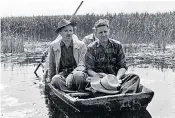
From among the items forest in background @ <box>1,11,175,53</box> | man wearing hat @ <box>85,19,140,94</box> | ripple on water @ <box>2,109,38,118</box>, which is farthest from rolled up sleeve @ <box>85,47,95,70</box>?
forest in background @ <box>1,11,175,53</box>

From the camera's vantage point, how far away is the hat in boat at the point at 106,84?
5.46m

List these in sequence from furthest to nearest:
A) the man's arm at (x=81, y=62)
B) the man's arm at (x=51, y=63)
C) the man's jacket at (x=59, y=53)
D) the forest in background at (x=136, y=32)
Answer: the forest in background at (x=136, y=32) → the man's arm at (x=51, y=63) → the man's jacket at (x=59, y=53) → the man's arm at (x=81, y=62)

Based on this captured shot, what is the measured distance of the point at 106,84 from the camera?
5453 millimetres

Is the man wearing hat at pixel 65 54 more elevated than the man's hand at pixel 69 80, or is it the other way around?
the man wearing hat at pixel 65 54

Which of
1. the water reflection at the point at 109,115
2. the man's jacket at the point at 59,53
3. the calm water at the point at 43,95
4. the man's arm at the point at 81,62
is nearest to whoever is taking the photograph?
the water reflection at the point at 109,115

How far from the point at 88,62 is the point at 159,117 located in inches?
59.6

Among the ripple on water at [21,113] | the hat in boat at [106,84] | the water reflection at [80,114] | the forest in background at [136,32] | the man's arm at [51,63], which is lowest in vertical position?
the ripple on water at [21,113]

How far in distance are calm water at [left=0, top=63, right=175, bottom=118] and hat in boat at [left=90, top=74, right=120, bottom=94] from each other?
383mm

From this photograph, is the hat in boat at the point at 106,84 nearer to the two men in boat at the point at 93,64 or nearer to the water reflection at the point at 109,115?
the two men in boat at the point at 93,64

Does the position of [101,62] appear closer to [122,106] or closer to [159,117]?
[122,106]

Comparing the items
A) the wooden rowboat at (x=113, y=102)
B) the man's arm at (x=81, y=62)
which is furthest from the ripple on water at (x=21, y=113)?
the man's arm at (x=81, y=62)

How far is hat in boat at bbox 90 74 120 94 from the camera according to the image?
5.46 metres

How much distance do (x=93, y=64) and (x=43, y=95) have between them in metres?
1.78

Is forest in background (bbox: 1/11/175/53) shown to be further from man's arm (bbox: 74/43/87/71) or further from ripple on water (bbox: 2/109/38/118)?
ripple on water (bbox: 2/109/38/118)
